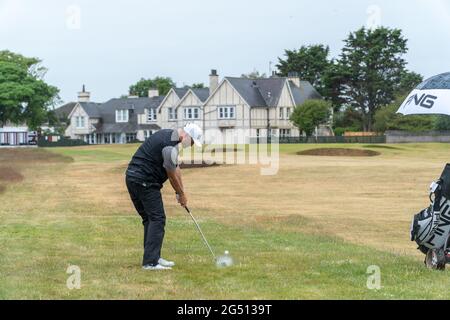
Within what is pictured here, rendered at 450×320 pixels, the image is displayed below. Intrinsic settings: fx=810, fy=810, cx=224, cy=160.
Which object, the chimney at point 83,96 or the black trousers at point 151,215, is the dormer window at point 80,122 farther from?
the black trousers at point 151,215

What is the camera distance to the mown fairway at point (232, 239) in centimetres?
946

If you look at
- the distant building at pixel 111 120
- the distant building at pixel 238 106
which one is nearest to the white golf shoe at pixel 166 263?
the distant building at pixel 238 106

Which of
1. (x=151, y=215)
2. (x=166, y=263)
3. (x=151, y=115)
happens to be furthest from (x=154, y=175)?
(x=151, y=115)

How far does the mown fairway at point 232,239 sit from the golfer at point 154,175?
0.46m

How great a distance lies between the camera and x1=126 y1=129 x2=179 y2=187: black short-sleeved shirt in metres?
10.7

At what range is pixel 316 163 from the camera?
45.3m

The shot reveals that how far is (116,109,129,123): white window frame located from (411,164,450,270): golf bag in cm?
10651

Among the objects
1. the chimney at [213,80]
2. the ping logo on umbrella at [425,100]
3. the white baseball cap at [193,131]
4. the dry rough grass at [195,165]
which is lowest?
the dry rough grass at [195,165]

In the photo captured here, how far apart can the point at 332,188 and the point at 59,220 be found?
1536cm

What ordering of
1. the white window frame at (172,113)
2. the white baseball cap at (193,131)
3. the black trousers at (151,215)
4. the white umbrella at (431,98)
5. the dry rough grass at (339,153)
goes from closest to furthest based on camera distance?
the white umbrella at (431,98) < the white baseball cap at (193,131) < the black trousers at (151,215) < the dry rough grass at (339,153) < the white window frame at (172,113)

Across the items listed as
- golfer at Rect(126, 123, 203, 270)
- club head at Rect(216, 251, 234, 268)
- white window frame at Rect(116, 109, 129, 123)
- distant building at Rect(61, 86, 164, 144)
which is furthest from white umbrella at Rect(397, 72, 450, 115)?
white window frame at Rect(116, 109, 129, 123)

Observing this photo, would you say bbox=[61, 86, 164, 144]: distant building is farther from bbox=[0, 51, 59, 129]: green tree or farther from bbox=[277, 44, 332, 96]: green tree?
bbox=[277, 44, 332, 96]: green tree

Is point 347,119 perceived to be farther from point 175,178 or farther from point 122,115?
point 175,178
